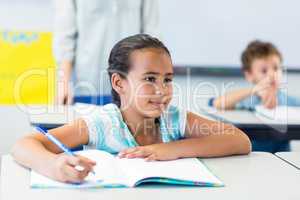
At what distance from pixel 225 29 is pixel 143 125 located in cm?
142

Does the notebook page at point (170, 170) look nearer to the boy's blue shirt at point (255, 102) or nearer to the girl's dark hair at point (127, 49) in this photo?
the girl's dark hair at point (127, 49)

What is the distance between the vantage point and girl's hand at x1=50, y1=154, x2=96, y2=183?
0.88 m

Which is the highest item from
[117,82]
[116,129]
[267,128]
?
[117,82]

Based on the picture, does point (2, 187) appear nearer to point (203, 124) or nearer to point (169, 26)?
point (203, 124)

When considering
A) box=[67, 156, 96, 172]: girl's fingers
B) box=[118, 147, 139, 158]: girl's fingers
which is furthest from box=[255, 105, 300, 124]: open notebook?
box=[67, 156, 96, 172]: girl's fingers

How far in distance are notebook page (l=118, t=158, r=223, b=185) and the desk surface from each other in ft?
0.09

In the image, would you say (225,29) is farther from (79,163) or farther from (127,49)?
(79,163)

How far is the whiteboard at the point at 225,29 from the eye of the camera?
253 cm

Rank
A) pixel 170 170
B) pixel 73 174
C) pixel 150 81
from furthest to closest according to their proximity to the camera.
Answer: pixel 150 81 → pixel 170 170 → pixel 73 174

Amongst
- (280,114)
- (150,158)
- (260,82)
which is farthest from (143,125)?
(260,82)

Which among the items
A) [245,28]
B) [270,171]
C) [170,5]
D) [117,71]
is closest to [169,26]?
[170,5]

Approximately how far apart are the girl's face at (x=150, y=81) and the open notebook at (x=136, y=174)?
0.56ft

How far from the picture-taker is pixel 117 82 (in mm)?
1281

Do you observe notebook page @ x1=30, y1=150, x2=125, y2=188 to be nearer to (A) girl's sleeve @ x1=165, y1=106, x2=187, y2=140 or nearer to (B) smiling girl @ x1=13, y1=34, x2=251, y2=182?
(B) smiling girl @ x1=13, y1=34, x2=251, y2=182
